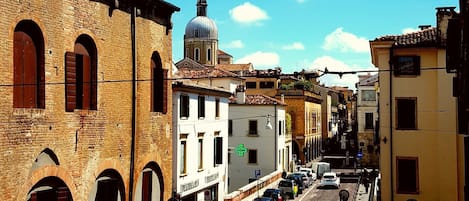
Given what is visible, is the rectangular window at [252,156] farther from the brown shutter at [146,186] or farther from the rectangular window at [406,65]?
the brown shutter at [146,186]

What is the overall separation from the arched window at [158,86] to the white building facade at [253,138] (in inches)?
1094

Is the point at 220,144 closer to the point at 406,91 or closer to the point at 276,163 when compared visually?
the point at 406,91

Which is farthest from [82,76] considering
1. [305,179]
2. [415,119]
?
[305,179]

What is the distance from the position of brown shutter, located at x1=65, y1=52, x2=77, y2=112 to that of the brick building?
0.08 feet

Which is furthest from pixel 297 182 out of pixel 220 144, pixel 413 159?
pixel 413 159

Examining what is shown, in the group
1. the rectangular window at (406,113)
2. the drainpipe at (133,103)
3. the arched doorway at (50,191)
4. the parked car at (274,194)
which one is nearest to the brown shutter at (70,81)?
the arched doorway at (50,191)

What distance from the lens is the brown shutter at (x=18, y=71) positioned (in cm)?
1349

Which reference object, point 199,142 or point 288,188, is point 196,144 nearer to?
point 199,142

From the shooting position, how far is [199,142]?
A: 97.6ft

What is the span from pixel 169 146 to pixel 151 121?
2.11 m

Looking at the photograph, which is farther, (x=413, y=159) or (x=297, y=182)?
(x=297, y=182)

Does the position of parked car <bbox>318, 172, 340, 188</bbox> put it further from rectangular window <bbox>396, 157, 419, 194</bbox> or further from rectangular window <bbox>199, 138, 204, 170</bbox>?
rectangular window <bbox>396, 157, 419, 194</bbox>

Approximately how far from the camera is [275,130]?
161 ft

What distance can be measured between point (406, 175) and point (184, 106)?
33.4 ft
